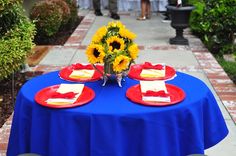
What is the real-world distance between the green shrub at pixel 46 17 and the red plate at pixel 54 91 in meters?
5.93

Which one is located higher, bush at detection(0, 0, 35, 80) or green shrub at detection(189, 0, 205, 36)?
bush at detection(0, 0, 35, 80)

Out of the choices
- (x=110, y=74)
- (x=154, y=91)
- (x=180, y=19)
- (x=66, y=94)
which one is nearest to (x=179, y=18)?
(x=180, y=19)

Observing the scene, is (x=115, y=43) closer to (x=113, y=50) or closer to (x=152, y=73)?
(x=113, y=50)

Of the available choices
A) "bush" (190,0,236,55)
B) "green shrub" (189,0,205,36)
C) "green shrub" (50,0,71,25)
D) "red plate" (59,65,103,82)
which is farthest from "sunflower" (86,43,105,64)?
"green shrub" (50,0,71,25)

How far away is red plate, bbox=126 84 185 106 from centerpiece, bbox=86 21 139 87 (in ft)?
0.53

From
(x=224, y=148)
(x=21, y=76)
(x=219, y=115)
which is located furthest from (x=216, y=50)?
(x=219, y=115)

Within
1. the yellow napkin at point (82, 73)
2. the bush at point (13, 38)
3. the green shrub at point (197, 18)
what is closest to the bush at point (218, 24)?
the green shrub at point (197, 18)

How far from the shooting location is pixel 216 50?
338 inches

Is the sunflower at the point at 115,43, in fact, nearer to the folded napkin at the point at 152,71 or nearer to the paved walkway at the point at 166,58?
the folded napkin at the point at 152,71

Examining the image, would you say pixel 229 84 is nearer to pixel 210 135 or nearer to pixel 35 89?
pixel 210 135

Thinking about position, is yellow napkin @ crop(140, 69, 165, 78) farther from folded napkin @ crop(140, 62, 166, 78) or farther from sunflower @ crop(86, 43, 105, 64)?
sunflower @ crop(86, 43, 105, 64)

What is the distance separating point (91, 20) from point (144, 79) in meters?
8.52

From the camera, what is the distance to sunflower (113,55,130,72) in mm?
3080

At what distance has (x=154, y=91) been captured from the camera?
10.2 ft
